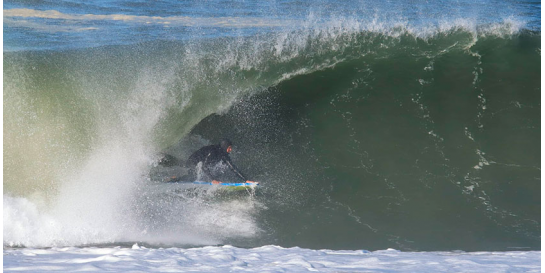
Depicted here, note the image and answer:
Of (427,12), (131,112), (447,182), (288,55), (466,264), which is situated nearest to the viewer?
(466,264)

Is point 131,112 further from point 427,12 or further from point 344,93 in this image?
point 427,12

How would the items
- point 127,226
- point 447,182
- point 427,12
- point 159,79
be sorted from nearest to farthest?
point 127,226 < point 447,182 < point 159,79 < point 427,12

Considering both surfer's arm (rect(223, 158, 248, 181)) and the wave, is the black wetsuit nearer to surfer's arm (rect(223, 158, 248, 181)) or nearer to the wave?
surfer's arm (rect(223, 158, 248, 181))

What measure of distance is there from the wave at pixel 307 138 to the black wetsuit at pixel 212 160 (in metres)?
0.56

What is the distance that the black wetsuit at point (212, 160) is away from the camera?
7949 mm

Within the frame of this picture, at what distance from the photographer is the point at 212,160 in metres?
8.02

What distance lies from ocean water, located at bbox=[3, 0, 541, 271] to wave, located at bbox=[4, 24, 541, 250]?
0.03m

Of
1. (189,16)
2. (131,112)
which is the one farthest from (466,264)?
(189,16)

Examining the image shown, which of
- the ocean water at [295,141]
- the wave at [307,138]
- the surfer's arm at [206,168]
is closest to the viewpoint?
the ocean water at [295,141]

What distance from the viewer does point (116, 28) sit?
15977 millimetres

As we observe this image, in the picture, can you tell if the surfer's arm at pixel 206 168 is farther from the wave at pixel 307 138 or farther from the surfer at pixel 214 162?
the wave at pixel 307 138

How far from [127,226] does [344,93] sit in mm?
5067

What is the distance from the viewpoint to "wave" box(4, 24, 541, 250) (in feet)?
23.4

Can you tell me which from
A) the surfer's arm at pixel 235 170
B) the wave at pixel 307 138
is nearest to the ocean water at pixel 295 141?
the wave at pixel 307 138
